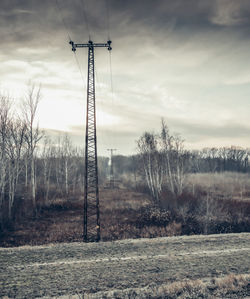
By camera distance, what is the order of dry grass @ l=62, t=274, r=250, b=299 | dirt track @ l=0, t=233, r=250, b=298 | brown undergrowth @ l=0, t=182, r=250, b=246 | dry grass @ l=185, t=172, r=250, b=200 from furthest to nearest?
dry grass @ l=185, t=172, r=250, b=200, brown undergrowth @ l=0, t=182, r=250, b=246, dirt track @ l=0, t=233, r=250, b=298, dry grass @ l=62, t=274, r=250, b=299

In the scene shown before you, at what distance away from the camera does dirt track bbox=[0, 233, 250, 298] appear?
21.9 feet

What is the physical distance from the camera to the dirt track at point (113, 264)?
667 cm

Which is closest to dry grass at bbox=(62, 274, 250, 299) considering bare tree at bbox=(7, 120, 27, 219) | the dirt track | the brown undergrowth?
the dirt track

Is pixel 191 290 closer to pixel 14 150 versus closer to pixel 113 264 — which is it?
pixel 113 264

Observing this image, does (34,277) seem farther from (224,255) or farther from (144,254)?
(224,255)

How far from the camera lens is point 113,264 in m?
8.17

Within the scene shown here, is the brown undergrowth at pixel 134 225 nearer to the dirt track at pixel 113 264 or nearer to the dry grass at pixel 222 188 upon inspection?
the dirt track at pixel 113 264

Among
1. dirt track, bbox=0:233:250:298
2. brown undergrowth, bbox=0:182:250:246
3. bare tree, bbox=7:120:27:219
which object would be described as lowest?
brown undergrowth, bbox=0:182:250:246

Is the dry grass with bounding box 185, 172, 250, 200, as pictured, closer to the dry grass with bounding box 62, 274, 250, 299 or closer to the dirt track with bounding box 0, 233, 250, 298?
the dirt track with bounding box 0, 233, 250, 298

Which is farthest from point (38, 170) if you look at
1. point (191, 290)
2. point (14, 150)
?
point (191, 290)

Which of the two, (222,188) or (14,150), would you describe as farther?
(222,188)

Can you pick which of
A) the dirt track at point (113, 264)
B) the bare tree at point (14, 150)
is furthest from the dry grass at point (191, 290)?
the bare tree at point (14, 150)

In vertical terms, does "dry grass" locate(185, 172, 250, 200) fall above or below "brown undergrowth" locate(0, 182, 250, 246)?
above

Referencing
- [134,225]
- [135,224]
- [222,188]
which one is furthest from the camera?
[222,188]
